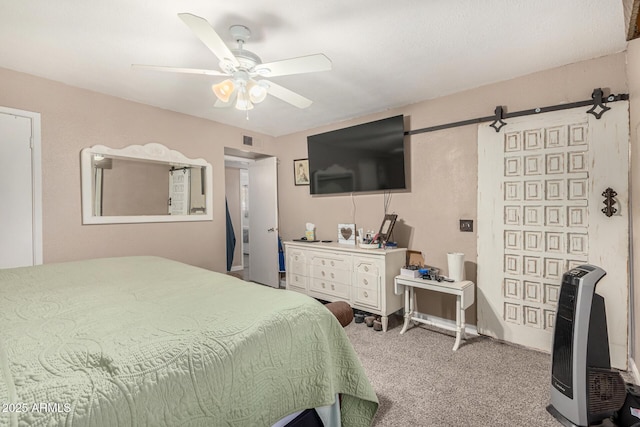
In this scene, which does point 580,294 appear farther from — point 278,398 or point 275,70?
point 275,70

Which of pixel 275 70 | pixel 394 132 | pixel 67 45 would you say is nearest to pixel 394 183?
pixel 394 132

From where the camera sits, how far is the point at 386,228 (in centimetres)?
330

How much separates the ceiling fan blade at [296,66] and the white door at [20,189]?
220 cm

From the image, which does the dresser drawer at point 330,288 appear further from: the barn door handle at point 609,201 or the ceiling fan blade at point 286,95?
the barn door handle at point 609,201

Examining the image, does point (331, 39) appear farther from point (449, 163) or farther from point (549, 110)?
point (549, 110)

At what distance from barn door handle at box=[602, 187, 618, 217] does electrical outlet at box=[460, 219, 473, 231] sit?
93 cm

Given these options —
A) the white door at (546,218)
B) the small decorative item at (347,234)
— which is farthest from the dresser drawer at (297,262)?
the white door at (546,218)

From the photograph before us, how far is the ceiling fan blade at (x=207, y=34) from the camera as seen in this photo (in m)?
1.31

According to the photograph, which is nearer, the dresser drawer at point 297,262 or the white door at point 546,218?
the white door at point 546,218

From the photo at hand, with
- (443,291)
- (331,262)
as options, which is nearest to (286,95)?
(331,262)

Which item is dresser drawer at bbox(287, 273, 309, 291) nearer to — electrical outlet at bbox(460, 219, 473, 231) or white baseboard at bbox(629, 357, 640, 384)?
electrical outlet at bbox(460, 219, 473, 231)

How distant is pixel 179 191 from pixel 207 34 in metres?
2.35

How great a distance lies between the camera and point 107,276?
1.74 meters

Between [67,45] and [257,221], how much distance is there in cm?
311
